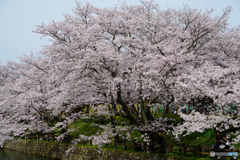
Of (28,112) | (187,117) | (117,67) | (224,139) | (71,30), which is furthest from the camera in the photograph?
(28,112)

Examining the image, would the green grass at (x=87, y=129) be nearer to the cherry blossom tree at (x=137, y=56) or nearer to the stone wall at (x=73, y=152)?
the stone wall at (x=73, y=152)

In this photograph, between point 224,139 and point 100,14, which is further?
point 100,14

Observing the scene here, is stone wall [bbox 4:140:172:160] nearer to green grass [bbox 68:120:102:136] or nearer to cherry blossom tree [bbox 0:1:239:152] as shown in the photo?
cherry blossom tree [bbox 0:1:239:152]

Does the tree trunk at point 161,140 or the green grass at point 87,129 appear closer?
the tree trunk at point 161,140

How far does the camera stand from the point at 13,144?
105 feet

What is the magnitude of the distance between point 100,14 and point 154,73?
657cm

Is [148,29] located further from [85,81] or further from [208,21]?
[85,81]

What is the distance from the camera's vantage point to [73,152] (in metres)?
20.1

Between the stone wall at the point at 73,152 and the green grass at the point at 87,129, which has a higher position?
the green grass at the point at 87,129

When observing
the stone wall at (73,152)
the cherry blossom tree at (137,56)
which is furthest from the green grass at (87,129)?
the cherry blossom tree at (137,56)

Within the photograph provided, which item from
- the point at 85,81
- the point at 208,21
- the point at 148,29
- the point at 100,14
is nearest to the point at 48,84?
the point at 85,81

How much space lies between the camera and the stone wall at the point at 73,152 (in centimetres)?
1550

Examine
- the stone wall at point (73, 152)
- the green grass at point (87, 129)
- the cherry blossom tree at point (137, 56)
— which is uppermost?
the cherry blossom tree at point (137, 56)

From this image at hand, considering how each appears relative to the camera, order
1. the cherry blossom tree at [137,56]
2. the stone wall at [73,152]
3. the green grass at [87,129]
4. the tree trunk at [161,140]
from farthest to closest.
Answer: the green grass at [87,129] → the stone wall at [73,152] → the tree trunk at [161,140] → the cherry blossom tree at [137,56]
